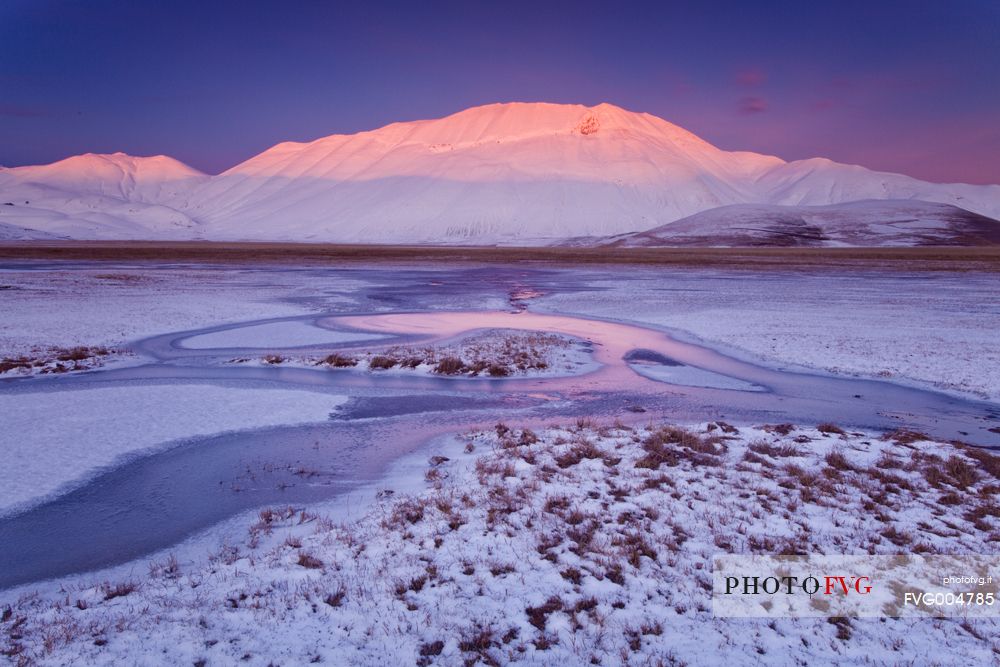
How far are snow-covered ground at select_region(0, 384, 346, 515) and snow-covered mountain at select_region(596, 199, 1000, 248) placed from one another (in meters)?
152

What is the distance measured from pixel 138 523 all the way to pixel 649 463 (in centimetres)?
801

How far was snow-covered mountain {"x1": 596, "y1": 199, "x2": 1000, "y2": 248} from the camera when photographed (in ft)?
504

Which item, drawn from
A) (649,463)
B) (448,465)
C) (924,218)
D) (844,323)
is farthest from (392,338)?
(924,218)

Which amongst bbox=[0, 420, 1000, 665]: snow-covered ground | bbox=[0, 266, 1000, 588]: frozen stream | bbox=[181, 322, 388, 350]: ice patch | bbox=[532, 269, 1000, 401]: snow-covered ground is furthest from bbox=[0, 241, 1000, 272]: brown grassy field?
bbox=[0, 420, 1000, 665]: snow-covered ground

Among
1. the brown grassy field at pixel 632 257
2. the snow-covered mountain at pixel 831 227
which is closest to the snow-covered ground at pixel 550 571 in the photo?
the brown grassy field at pixel 632 257

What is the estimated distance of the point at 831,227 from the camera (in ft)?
564

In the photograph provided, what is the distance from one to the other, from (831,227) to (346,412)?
620 ft

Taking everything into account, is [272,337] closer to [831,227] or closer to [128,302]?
[128,302]

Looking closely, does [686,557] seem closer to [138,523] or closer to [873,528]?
[873,528]

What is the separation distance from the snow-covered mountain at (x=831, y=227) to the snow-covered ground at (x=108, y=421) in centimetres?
15239

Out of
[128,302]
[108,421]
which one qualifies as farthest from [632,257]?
[108,421]

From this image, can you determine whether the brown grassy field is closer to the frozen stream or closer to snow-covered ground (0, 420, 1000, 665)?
the frozen stream

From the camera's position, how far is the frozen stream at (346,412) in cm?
862

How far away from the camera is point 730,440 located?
1166 cm
